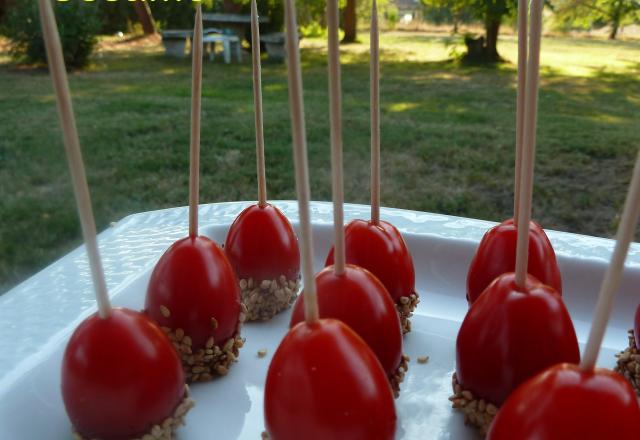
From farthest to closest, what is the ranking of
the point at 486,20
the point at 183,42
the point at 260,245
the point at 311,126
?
the point at 183,42 < the point at 486,20 < the point at 311,126 < the point at 260,245

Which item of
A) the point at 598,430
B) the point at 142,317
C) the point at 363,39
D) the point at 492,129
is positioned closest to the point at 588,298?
the point at 598,430

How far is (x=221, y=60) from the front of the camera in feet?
14.4

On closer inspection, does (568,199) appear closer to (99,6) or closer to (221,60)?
(221,60)

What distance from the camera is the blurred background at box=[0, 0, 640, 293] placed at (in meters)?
1.85

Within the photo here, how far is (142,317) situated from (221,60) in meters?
4.05

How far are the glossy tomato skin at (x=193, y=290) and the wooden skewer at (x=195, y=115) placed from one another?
3cm

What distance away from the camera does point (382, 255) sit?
2.24 feet

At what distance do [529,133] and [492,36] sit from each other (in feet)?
13.1

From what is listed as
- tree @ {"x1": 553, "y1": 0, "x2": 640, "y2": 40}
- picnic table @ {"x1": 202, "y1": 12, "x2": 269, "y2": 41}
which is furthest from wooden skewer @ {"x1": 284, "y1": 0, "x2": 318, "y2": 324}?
picnic table @ {"x1": 202, "y1": 12, "x2": 269, "y2": 41}

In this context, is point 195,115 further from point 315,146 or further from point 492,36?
point 492,36

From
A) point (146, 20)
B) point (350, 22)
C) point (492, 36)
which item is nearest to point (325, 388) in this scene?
point (492, 36)

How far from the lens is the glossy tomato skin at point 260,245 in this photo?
741mm

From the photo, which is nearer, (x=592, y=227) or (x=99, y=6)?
(x=592, y=227)

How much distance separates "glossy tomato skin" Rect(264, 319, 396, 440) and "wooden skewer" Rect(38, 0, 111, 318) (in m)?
0.14
